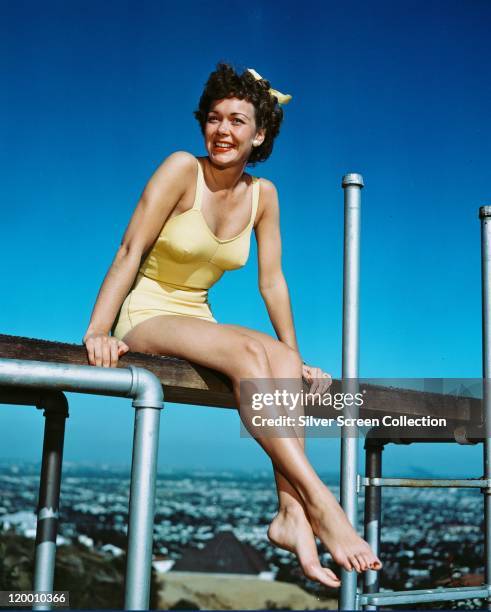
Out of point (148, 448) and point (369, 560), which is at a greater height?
point (148, 448)

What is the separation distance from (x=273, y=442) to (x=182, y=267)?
A: 26.6 inches

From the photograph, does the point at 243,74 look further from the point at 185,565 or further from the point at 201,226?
the point at 185,565

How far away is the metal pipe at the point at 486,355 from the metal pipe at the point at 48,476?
132 cm

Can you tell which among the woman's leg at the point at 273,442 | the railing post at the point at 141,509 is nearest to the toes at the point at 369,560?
the woman's leg at the point at 273,442

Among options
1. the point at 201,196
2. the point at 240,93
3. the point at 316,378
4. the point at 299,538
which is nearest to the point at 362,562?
Answer: the point at 299,538

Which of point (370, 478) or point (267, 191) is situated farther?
point (267, 191)

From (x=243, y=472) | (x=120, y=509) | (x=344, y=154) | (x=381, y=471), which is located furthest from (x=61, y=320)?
(x=381, y=471)

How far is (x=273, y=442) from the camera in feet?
5.60

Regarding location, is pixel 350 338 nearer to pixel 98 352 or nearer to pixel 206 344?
pixel 206 344

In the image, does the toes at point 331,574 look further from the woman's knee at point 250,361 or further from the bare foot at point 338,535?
the woman's knee at point 250,361

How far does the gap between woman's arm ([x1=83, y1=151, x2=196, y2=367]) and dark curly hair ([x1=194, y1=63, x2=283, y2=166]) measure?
0.19m

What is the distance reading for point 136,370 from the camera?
129 centimetres

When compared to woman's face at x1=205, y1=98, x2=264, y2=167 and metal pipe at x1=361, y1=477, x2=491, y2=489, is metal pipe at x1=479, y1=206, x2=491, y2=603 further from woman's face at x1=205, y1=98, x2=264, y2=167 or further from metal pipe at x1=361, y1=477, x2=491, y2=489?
woman's face at x1=205, y1=98, x2=264, y2=167

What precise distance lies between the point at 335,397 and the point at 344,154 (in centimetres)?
944
